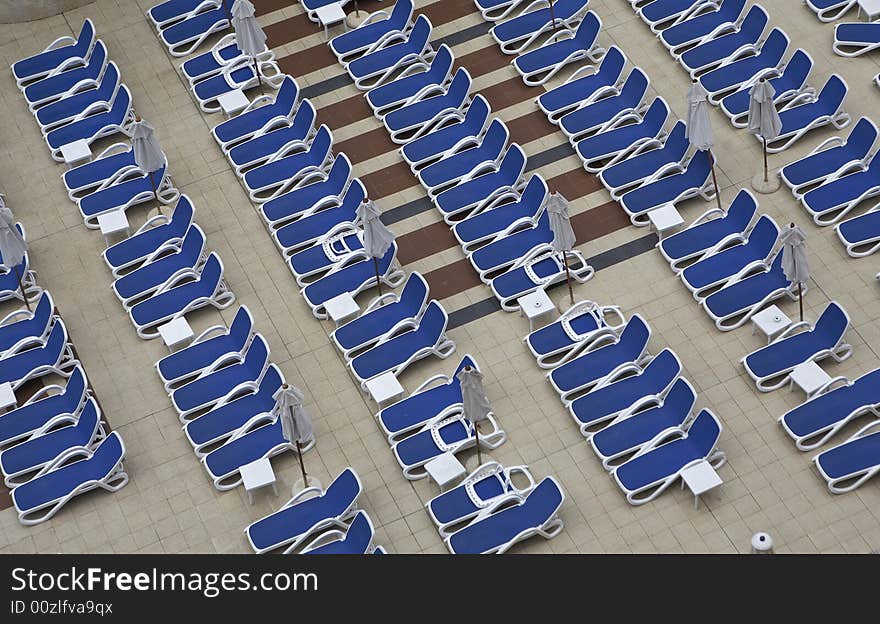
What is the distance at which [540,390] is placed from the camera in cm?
2409

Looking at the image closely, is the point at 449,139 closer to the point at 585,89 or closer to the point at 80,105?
the point at 585,89

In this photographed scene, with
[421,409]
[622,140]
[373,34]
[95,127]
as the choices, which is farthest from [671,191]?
[95,127]

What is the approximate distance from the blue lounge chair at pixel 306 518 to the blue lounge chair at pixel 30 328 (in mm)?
4520

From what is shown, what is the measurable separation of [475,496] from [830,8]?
10361 mm

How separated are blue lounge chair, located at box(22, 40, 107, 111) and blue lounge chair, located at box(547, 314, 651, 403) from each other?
9.32 m

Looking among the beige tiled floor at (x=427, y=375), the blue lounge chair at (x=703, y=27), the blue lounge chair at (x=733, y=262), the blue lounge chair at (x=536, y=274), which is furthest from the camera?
the blue lounge chair at (x=703, y=27)

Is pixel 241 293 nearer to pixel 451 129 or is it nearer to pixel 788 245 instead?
pixel 451 129

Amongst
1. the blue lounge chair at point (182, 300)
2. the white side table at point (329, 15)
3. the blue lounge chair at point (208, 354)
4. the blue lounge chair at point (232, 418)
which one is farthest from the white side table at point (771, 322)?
the white side table at point (329, 15)

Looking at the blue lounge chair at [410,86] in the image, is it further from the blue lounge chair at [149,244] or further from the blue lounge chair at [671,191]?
the blue lounge chair at [671,191]

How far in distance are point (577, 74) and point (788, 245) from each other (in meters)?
5.81

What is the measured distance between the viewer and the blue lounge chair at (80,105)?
28.4 meters

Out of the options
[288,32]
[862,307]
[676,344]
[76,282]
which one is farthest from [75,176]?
[862,307]

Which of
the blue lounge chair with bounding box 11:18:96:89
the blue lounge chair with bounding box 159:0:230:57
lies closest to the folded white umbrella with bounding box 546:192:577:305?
the blue lounge chair with bounding box 159:0:230:57
